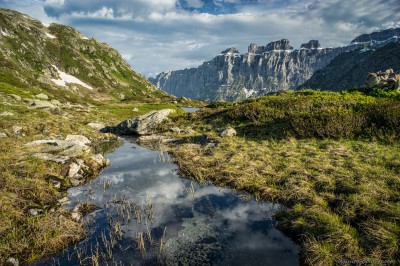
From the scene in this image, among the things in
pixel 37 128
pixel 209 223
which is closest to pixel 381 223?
pixel 209 223

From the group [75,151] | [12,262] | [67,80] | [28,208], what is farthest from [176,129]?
[67,80]

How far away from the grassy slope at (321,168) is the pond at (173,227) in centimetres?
102

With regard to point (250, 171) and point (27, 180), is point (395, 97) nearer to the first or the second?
point (250, 171)

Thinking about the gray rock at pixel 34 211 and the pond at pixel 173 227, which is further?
the gray rock at pixel 34 211

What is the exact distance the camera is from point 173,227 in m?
11.0

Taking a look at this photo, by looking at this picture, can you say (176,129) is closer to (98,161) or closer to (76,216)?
(98,161)

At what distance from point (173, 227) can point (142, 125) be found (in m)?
26.6

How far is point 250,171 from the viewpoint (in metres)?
16.1

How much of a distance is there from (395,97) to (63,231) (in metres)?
31.8

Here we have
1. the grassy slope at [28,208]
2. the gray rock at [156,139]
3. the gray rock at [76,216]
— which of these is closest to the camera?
the grassy slope at [28,208]

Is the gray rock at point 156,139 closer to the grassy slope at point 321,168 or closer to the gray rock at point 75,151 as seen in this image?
the grassy slope at point 321,168

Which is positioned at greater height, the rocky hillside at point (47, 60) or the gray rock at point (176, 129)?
the rocky hillside at point (47, 60)

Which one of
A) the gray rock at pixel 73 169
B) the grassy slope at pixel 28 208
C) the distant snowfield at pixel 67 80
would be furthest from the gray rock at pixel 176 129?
the distant snowfield at pixel 67 80

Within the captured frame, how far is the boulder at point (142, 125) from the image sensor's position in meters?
35.8
